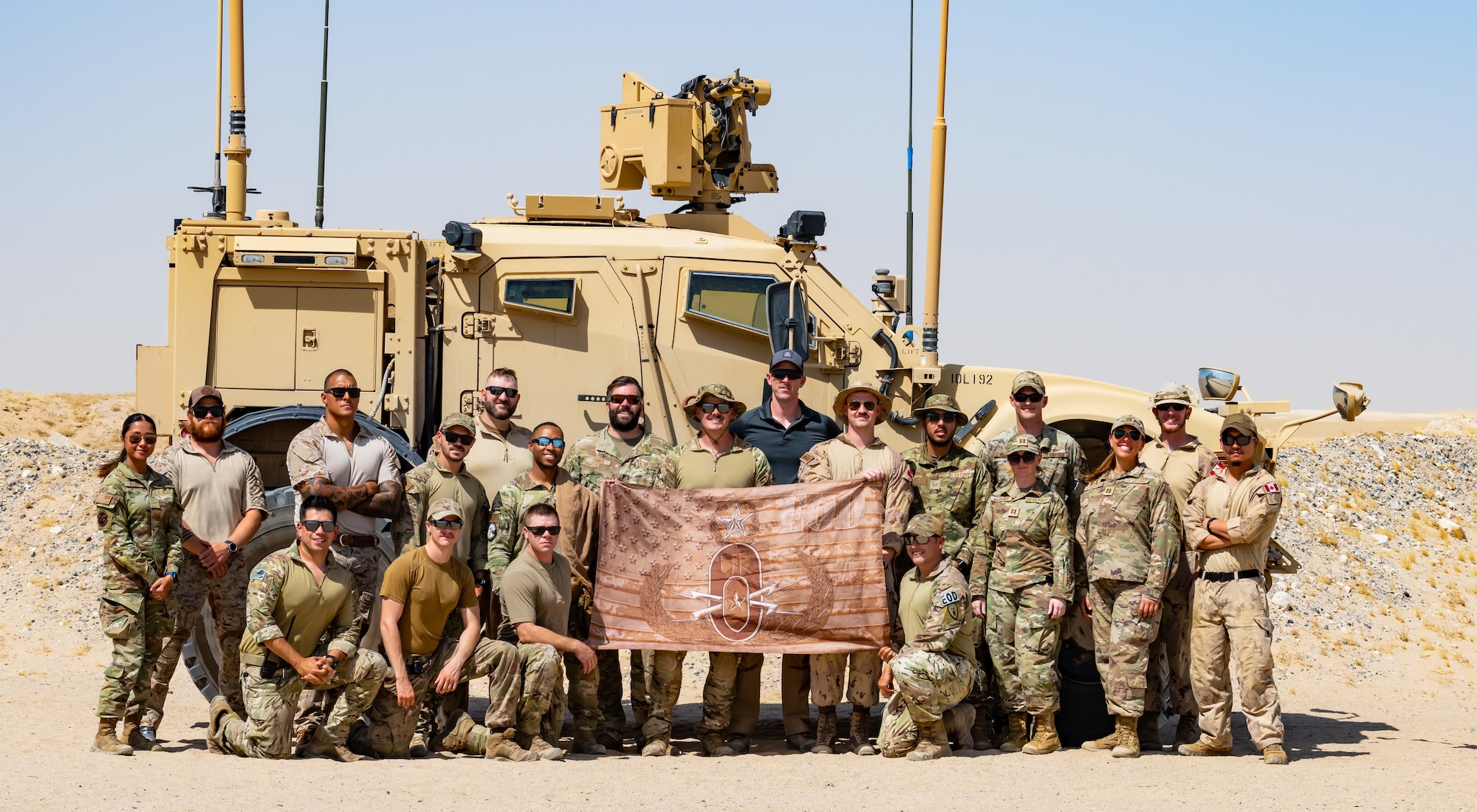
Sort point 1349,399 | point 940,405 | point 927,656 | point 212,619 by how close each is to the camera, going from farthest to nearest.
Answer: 1. point 1349,399
2. point 212,619
3. point 940,405
4. point 927,656

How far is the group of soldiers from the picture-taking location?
24.9 ft

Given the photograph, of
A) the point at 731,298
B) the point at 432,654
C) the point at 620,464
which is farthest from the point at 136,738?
the point at 731,298

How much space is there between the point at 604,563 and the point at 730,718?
1.03m

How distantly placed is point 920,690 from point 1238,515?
185 centimetres

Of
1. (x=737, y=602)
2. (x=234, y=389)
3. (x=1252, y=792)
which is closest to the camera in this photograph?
(x=1252, y=792)

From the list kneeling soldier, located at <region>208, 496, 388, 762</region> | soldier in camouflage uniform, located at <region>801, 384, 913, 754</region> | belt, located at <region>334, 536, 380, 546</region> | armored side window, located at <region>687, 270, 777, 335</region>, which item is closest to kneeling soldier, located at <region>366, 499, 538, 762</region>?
kneeling soldier, located at <region>208, 496, 388, 762</region>

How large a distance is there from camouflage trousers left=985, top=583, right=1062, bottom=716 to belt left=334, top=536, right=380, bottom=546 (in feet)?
10.6

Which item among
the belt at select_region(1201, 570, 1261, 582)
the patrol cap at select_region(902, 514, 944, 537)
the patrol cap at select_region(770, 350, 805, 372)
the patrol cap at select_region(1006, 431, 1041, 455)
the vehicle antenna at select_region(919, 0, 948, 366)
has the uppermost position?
the vehicle antenna at select_region(919, 0, 948, 366)

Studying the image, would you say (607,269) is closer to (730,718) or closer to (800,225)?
(800,225)

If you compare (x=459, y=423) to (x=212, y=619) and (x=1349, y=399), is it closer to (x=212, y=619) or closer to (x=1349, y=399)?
(x=212, y=619)

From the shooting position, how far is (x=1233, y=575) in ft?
26.0

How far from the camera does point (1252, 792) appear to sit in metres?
7.07

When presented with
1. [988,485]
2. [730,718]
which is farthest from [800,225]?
[730,718]

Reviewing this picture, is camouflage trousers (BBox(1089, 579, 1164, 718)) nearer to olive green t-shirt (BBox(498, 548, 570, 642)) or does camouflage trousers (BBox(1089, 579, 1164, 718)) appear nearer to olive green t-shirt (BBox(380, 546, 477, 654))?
olive green t-shirt (BBox(498, 548, 570, 642))
